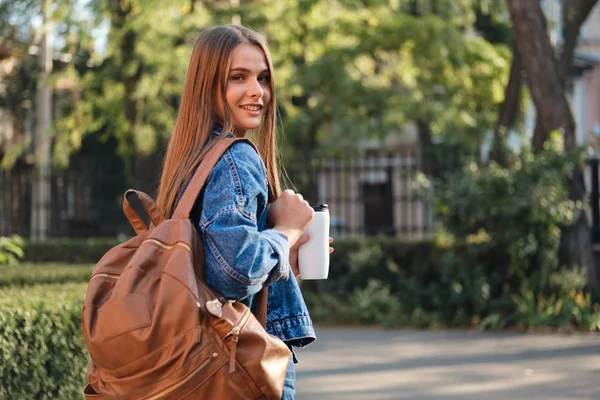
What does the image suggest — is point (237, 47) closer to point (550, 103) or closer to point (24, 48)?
point (550, 103)

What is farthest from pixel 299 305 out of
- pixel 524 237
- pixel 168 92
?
pixel 168 92

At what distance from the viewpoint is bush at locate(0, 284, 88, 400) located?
4492 millimetres

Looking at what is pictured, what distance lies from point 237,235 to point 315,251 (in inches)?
18.3

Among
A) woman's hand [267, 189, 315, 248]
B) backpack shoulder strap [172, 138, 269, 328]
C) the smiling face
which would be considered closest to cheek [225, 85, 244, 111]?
the smiling face

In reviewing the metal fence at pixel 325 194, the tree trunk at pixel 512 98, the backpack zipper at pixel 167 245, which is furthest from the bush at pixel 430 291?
the backpack zipper at pixel 167 245

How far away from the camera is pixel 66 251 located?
13.7 m

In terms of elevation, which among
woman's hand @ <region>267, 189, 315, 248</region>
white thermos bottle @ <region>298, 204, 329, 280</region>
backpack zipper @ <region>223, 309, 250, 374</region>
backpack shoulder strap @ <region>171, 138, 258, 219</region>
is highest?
backpack shoulder strap @ <region>171, 138, 258, 219</region>

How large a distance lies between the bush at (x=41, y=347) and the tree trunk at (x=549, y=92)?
6.96 metres

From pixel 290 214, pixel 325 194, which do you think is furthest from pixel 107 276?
pixel 325 194

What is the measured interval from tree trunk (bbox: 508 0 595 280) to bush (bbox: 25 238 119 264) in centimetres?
641

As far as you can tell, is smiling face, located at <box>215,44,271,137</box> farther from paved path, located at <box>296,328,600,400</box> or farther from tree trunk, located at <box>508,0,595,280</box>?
tree trunk, located at <box>508,0,595,280</box>

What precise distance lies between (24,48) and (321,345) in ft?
46.9

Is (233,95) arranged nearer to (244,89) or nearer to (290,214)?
(244,89)

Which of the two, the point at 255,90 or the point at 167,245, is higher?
the point at 255,90
